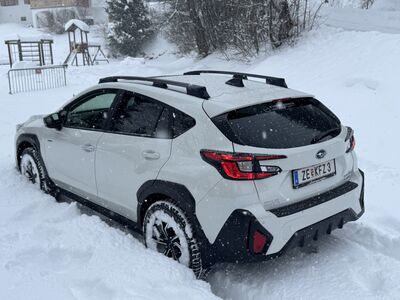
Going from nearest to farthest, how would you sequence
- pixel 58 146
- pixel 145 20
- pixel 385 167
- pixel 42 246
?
pixel 42 246
pixel 58 146
pixel 385 167
pixel 145 20

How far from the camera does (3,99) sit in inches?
567

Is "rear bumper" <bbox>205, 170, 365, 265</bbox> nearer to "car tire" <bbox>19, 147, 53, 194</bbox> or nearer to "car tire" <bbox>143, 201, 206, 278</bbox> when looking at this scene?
"car tire" <bbox>143, 201, 206, 278</bbox>

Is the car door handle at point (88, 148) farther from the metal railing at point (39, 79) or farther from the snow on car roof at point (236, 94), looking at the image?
the metal railing at point (39, 79)

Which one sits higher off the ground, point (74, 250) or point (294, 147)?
point (294, 147)

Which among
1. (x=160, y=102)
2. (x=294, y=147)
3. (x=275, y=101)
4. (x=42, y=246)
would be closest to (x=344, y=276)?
(x=294, y=147)

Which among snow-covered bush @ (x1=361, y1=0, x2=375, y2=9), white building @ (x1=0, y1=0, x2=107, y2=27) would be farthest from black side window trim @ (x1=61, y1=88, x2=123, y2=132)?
white building @ (x1=0, y1=0, x2=107, y2=27)

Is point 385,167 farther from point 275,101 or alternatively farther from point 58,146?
point 58,146

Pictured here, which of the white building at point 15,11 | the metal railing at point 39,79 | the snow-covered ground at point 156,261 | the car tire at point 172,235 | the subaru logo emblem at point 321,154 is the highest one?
the white building at point 15,11

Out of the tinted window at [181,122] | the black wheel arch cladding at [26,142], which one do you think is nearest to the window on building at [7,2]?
the black wheel arch cladding at [26,142]

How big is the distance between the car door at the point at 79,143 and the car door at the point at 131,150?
0.17 m

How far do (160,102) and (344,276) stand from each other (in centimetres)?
206

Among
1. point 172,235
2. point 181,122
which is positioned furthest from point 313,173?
point 172,235

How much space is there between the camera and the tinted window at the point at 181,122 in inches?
132

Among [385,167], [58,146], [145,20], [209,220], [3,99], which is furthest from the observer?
[145,20]
